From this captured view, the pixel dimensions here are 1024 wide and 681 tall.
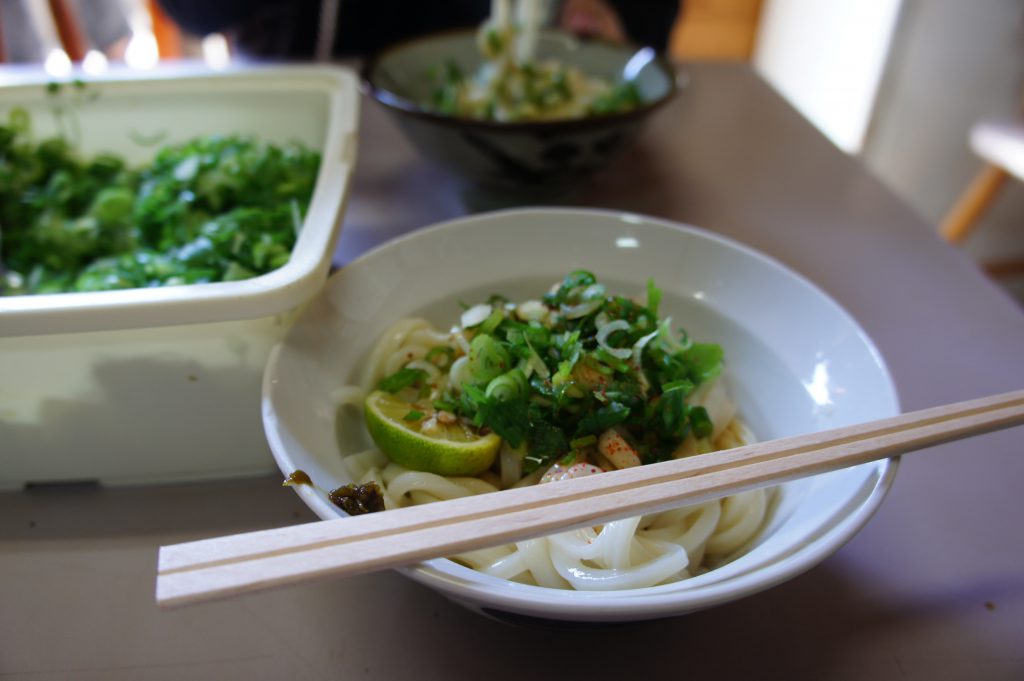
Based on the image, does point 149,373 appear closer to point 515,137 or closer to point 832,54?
point 515,137

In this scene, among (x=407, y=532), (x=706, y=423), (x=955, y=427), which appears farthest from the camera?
(x=706, y=423)

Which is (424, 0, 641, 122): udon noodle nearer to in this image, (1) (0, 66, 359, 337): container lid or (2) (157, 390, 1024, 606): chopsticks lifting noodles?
(1) (0, 66, 359, 337): container lid

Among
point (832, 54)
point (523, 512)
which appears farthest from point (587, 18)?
point (832, 54)

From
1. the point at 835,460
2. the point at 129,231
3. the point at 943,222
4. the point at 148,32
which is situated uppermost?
the point at 835,460

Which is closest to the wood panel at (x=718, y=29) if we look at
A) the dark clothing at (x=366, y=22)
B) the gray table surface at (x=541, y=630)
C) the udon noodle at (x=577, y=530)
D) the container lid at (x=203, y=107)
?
the dark clothing at (x=366, y=22)

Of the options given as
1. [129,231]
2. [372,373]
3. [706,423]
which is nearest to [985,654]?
[706,423]

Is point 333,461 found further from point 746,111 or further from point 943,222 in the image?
point 943,222

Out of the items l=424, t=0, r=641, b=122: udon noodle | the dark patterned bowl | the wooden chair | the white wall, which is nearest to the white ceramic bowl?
the dark patterned bowl
